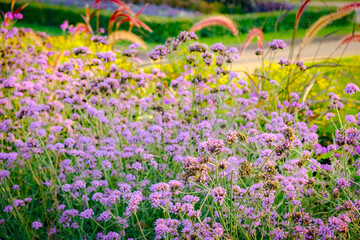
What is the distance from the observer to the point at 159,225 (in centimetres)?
200

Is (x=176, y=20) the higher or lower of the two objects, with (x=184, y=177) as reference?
lower

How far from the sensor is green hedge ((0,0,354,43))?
14.7 metres

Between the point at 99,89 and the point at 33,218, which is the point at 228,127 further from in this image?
the point at 33,218

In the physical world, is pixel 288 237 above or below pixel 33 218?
above

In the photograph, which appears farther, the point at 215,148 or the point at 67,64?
the point at 67,64

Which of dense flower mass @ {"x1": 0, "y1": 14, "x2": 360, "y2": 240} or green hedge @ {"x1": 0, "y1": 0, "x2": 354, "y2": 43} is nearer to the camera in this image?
dense flower mass @ {"x1": 0, "y1": 14, "x2": 360, "y2": 240}

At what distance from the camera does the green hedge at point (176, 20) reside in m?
14.7

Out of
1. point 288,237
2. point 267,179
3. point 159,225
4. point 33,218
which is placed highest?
point 267,179

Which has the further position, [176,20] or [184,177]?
[176,20]

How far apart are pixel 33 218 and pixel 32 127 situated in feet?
2.96

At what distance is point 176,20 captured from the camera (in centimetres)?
1504

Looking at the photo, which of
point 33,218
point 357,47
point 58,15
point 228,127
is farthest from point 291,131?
point 58,15

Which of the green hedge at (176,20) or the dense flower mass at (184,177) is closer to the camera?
the dense flower mass at (184,177)

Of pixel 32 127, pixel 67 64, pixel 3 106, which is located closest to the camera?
pixel 32 127
